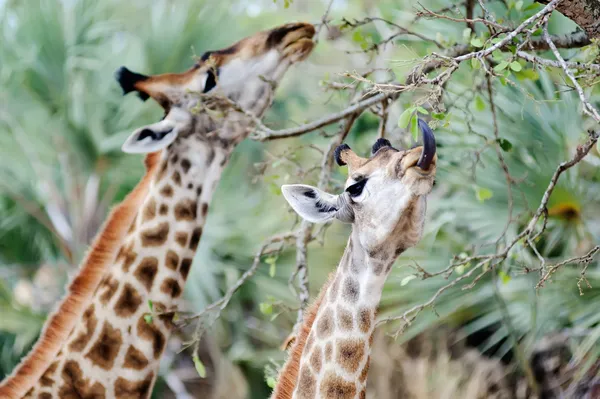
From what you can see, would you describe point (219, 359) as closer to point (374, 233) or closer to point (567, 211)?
point (567, 211)

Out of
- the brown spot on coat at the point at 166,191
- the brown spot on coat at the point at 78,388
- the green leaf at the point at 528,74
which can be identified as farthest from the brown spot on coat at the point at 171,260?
the green leaf at the point at 528,74

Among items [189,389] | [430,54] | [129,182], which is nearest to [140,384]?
[430,54]

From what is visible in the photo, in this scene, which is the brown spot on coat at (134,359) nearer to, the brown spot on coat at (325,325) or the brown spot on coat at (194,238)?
the brown spot on coat at (194,238)

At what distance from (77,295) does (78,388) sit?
0.39m

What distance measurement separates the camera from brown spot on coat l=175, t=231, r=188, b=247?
11.6ft

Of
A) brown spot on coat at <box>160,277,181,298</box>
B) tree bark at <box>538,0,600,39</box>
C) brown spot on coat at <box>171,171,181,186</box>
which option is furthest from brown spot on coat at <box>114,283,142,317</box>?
tree bark at <box>538,0,600,39</box>

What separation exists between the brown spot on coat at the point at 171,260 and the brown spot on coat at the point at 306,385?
41.3 inches

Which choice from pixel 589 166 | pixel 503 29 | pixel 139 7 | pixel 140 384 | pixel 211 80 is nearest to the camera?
pixel 503 29

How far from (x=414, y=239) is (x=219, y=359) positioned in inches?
208

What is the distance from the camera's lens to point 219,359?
7457 mm

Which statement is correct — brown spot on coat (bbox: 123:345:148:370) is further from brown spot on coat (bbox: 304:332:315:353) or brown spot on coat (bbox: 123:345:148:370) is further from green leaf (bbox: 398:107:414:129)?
green leaf (bbox: 398:107:414:129)

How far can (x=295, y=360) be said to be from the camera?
2.72 m

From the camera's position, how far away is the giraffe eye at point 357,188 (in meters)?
2.49

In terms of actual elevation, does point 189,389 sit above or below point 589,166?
below
